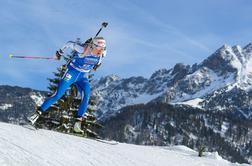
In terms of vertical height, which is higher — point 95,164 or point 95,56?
point 95,56

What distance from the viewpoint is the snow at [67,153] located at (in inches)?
390

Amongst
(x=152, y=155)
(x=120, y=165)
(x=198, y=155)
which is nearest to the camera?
(x=120, y=165)

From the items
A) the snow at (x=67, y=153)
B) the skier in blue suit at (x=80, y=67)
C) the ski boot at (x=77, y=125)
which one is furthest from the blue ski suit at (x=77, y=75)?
the snow at (x=67, y=153)

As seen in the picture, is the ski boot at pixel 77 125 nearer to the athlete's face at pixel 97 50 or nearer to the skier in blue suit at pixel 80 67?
the skier in blue suit at pixel 80 67

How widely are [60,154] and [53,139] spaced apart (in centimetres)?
149

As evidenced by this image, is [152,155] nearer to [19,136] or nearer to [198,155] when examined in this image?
[198,155]

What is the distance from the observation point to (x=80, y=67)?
14438 mm

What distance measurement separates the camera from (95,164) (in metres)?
11.2

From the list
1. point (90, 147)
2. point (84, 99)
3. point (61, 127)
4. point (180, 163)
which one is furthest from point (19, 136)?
point (61, 127)

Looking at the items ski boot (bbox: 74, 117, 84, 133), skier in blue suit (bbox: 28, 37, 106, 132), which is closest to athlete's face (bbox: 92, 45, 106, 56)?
skier in blue suit (bbox: 28, 37, 106, 132)

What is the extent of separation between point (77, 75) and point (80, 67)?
0.77 ft

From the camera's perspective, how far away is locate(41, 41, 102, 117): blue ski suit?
14.3 metres

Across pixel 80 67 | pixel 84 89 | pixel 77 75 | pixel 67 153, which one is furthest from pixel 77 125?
pixel 67 153

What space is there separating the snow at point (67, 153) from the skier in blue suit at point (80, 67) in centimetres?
125
